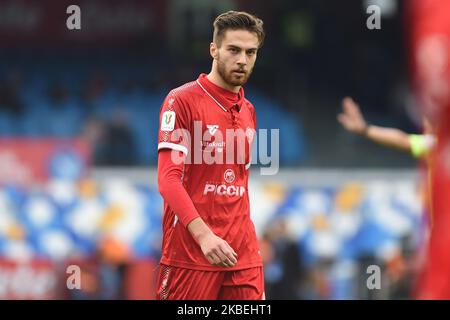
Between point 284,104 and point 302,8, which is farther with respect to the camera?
point 302,8

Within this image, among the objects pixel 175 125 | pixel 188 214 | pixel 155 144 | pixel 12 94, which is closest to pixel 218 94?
pixel 175 125

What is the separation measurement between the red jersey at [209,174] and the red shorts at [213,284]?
4 cm

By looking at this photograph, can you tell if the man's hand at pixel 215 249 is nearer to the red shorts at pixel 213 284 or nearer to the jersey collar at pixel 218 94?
the red shorts at pixel 213 284

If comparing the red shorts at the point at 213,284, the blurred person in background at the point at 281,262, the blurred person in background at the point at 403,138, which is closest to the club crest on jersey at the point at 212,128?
the red shorts at the point at 213,284

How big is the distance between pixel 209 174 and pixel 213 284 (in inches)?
21.8

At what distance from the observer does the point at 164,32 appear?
55.0ft

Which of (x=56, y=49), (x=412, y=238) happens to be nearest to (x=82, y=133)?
(x=56, y=49)

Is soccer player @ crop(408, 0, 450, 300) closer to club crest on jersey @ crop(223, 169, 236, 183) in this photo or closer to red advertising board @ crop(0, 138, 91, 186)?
club crest on jersey @ crop(223, 169, 236, 183)

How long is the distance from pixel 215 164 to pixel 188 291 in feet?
2.16

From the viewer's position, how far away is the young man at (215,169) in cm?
512

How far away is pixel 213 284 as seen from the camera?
518 centimetres

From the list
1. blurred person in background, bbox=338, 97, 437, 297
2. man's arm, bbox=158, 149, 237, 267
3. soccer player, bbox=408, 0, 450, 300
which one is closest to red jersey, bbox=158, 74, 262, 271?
man's arm, bbox=158, 149, 237, 267

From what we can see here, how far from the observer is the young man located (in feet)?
16.8
